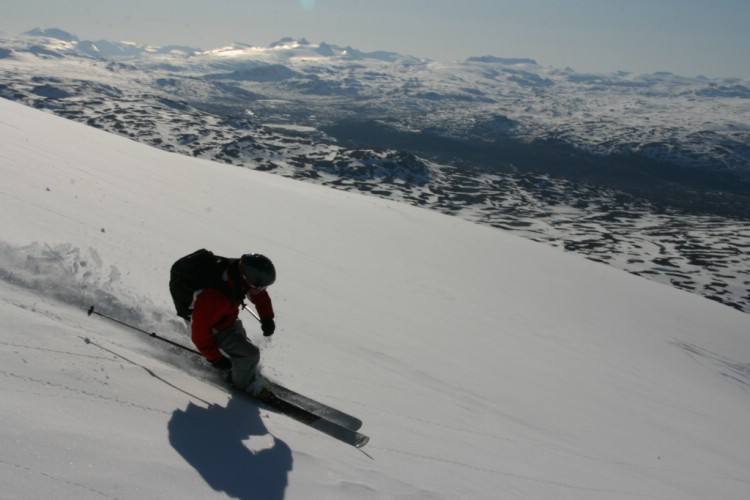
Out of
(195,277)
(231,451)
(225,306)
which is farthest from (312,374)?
(231,451)

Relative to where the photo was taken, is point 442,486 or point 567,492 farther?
point 567,492

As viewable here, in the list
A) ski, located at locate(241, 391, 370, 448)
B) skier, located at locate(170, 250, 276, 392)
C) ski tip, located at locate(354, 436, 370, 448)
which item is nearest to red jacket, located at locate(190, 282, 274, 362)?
skier, located at locate(170, 250, 276, 392)

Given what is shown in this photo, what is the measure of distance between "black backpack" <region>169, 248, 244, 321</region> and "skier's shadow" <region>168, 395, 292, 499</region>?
45.1 inches

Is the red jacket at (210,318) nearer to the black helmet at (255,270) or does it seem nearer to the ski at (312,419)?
the black helmet at (255,270)

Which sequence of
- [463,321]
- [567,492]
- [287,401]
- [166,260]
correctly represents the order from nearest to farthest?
A: [287,401] → [567,492] → [166,260] → [463,321]

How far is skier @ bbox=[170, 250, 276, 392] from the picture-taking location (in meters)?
5.26

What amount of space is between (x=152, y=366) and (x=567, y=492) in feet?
17.5

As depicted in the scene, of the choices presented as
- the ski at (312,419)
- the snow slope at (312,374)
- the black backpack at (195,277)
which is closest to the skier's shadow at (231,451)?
the snow slope at (312,374)

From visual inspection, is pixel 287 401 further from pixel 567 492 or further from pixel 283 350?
pixel 567 492

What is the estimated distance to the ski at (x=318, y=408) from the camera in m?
5.83

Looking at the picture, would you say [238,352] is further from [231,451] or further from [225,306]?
[231,451]

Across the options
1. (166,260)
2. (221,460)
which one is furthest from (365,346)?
(221,460)

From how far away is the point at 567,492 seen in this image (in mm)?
6379

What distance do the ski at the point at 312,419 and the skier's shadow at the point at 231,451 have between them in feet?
1.36
